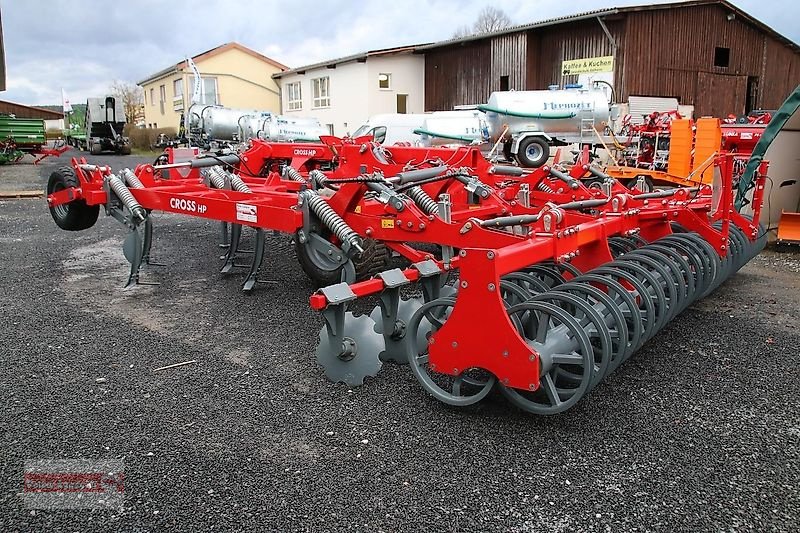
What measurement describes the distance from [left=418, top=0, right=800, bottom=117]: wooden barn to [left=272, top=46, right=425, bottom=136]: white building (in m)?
1.55

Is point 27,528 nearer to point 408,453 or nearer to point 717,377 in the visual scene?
point 408,453

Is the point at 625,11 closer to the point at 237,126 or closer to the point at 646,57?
the point at 646,57

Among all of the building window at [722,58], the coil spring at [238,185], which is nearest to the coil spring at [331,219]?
the coil spring at [238,185]

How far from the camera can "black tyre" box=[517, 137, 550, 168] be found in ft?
46.8

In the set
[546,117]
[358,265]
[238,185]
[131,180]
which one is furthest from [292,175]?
[546,117]

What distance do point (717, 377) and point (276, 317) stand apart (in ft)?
9.97

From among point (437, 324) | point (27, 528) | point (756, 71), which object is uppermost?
point (756, 71)

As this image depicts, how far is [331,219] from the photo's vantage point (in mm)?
4652

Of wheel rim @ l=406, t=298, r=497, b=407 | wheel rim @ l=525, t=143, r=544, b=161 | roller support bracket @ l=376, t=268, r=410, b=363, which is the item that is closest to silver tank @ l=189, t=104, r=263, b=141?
wheel rim @ l=525, t=143, r=544, b=161

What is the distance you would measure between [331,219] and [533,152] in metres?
10.6

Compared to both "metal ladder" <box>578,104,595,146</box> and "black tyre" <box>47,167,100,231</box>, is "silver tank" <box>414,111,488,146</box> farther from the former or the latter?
"black tyre" <box>47,167,100,231</box>

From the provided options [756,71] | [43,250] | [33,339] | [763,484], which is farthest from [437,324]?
[756,71]

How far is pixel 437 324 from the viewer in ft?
11.4

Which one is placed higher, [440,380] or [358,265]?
[358,265]
